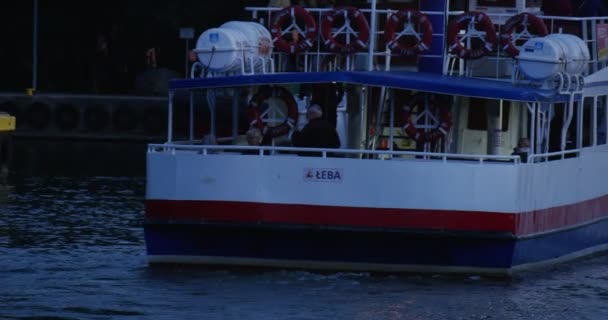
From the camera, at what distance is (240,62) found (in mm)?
21531

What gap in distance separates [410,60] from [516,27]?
1.94 m

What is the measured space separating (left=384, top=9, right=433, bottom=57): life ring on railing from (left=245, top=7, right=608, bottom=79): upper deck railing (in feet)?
0.46

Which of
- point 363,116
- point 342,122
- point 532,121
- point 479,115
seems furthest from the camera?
point 342,122

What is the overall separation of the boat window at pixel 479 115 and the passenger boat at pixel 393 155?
1.0 inches

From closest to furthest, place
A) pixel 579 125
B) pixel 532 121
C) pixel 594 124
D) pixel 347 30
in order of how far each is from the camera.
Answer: pixel 532 121 < pixel 347 30 < pixel 579 125 < pixel 594 124

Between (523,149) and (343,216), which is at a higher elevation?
(523,149)

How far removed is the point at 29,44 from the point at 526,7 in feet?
109

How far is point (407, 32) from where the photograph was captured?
22047mm

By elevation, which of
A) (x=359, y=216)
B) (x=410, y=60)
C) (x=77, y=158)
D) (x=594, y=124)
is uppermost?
(x=410, y=60)

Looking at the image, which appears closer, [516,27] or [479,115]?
[479,115]

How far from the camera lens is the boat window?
22.2 metres

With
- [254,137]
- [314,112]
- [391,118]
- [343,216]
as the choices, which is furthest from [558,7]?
[343,216]

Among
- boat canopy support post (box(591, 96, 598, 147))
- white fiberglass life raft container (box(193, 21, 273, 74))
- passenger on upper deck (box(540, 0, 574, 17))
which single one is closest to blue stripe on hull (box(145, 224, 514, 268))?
white fiberglass life raft container (box(193, 21, 273, 74))

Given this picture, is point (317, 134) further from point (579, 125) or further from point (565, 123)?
point (579, 125)
